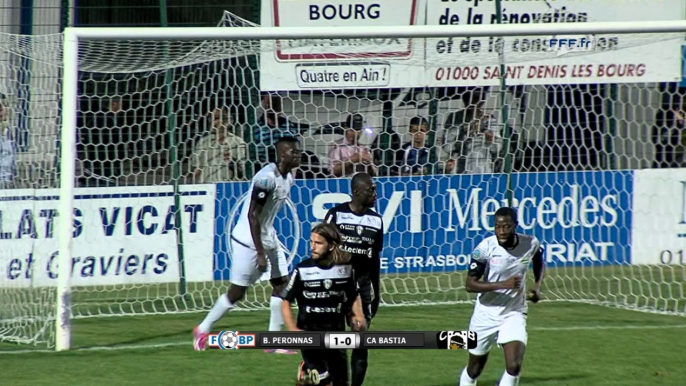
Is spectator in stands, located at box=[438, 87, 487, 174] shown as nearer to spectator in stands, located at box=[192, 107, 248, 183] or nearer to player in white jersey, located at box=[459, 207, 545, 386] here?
spectator in stands, located at box=[192, 107, 248, 183]

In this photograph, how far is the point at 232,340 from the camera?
6609 millimetres

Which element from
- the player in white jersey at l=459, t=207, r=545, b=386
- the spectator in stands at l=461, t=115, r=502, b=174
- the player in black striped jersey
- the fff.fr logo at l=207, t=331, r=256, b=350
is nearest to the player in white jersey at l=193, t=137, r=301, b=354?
the player in black striped jersey

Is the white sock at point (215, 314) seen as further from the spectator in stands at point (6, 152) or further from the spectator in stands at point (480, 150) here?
the spectator in stands at point (480, 150)

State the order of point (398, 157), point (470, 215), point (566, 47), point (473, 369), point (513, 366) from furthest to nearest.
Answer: point (470, 215) < point (398, 157) < point (566, 47) < point (473, 369) < point (513, 366)

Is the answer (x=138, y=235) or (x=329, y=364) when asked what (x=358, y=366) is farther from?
(x=138, y=235)

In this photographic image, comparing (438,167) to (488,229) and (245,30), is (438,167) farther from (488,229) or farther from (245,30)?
(245,30)

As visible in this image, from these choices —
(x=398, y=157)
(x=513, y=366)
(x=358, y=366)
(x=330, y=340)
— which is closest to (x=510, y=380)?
A: (x=513, y=366)

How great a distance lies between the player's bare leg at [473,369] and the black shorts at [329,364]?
1428mm

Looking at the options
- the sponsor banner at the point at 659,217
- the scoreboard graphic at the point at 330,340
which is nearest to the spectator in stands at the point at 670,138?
the sponsor banner at the point at 659,217

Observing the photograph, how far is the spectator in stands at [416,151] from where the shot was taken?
1482 centimetres

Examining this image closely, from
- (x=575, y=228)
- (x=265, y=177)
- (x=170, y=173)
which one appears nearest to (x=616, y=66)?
(x=575, y=228)

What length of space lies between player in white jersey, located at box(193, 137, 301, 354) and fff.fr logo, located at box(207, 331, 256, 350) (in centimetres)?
352

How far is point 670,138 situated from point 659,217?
1.09m

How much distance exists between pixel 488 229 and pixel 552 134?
148 cm
